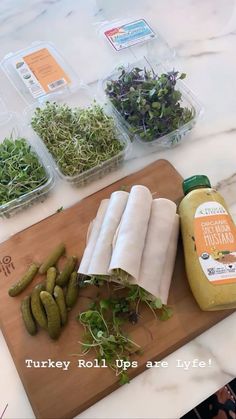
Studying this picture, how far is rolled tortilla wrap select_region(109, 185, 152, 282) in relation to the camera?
0.84 meters

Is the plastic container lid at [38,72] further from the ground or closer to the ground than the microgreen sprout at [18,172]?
further from the ground

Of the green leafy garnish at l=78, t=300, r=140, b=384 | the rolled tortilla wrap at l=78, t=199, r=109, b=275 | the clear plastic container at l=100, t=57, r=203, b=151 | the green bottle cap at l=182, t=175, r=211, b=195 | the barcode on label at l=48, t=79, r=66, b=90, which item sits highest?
the barcode on label at l=48, t=79, r=66, b=90

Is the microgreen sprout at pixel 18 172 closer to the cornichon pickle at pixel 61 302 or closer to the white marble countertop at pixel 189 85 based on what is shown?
the white marble countertop at pixel 189 85

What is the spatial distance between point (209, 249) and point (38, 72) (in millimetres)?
782

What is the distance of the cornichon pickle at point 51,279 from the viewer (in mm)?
896

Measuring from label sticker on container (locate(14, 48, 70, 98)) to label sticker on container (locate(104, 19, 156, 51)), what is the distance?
0.21 m

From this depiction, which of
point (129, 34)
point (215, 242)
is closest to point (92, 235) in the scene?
point (215, 242)

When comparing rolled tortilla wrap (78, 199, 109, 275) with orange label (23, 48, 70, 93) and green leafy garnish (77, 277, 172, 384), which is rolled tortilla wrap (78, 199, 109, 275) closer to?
green leafy garnish (77, 277, 172, 384)

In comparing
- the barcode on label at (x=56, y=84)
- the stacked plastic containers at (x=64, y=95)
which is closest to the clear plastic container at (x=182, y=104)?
the stacked plastic containers at (x=64, y=95)

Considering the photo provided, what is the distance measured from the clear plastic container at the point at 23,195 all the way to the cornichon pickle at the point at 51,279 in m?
0.20

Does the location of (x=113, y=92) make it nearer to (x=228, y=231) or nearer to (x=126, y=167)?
(x=126, y=167)

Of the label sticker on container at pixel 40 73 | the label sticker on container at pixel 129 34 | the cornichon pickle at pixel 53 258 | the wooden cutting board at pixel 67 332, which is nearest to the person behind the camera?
the wooden cutting board at pixel 67 332

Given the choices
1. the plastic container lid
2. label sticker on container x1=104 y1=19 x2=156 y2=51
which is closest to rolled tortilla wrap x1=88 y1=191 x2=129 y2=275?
the plastic container lid

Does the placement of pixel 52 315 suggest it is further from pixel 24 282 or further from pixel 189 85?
pixel 189 85
